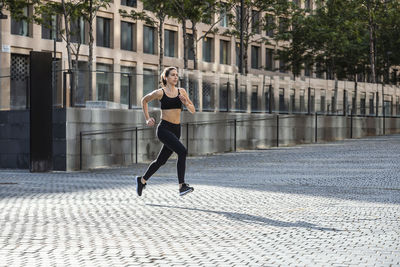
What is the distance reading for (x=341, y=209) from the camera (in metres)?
10.5

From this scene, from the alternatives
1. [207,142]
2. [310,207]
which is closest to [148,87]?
[207,142]

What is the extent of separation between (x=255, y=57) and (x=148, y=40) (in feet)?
50.9

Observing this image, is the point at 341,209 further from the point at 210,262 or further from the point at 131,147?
the point at 131,147

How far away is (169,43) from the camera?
189 ft

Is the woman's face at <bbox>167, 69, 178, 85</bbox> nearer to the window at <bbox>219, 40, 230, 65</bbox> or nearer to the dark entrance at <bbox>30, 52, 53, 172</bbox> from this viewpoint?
the dark entrance at <bbox>30, 52, 53, 172</bbox>

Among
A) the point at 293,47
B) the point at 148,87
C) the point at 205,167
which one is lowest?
the point at 205,167

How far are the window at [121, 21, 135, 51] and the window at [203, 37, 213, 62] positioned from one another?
327 inches

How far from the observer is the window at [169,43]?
57.2m

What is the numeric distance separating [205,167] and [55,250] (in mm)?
14317

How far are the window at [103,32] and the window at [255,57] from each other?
62.6 ft

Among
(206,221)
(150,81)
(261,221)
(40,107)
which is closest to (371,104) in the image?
(150,81)

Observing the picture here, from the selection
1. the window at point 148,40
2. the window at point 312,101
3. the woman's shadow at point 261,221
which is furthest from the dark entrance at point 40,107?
the window at point 148,40

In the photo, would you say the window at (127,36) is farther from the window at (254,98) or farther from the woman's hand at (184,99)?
the woman's hand at (184,99)

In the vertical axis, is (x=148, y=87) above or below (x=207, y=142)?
above
